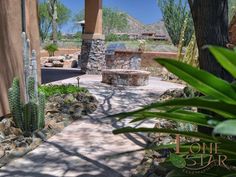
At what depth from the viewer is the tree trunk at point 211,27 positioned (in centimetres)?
242

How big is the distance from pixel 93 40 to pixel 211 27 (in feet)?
41.1

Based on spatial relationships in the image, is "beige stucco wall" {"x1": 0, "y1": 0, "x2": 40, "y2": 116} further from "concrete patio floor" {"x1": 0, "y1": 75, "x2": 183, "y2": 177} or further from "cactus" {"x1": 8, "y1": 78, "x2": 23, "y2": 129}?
"concrete patio floor" {"x1": 0, "y1": 75, "x2": 183, "y2": 177}

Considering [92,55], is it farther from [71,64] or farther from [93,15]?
[71,64]

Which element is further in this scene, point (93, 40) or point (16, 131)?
point (93, 40)

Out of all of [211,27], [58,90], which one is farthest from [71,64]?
[211,27]

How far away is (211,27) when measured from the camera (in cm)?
246

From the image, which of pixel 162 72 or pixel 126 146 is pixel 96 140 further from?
pixel 162 72

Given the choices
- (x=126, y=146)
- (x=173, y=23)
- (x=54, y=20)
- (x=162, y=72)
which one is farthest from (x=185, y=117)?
(x=54, y=20)

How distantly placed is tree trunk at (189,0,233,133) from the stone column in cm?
1230

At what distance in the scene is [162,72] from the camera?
15516 millimetres

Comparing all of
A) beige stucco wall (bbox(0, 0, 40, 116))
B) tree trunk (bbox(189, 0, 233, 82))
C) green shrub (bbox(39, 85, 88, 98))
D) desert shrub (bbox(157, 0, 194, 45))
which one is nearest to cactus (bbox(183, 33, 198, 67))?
green shrub (bbox(39, 85, 88, 98))

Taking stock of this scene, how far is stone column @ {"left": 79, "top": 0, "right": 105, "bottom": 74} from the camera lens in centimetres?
1455

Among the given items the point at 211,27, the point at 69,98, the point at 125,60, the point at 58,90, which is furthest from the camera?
the point at 125,60

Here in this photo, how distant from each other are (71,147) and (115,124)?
60.5 inches
